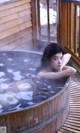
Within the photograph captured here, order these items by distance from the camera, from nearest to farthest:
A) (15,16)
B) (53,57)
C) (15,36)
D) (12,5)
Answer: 1. (53,57)
2. (12,5)
3. (15,16)
4. (15,36)

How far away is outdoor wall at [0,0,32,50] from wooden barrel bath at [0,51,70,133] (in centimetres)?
252

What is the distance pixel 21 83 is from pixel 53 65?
0.50m

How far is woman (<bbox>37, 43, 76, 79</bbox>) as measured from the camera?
3.06 m

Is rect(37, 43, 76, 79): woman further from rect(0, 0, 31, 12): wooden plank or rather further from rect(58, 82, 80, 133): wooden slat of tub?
rect(0, 0, 31, 12): wooden plank

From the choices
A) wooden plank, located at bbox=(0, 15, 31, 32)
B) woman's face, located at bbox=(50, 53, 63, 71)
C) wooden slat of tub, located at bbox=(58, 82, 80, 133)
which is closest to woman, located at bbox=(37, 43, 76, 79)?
woman's face, located at bbox=(50, 53, 63, 71)

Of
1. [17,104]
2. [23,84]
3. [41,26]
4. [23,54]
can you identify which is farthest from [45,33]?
[17,104]

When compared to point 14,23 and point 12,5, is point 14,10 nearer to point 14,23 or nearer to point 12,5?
point 12,5

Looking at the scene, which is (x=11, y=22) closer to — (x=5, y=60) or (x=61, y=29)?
(x=61, y=29)

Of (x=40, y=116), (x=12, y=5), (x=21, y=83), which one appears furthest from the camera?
(x=12, y=5)

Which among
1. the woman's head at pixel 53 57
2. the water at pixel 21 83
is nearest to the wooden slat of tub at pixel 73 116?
the water at pixel 21 83

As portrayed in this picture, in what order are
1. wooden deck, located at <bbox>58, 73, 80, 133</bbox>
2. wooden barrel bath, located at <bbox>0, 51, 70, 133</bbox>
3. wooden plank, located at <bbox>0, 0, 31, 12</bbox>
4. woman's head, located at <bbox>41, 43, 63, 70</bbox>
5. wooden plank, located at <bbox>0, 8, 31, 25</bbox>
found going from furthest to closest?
wooden plank, located at <bbox>0, 8, 31, 25</bbox> < wooden plank, located at <bbox>0, 0, 31, 12</bbox> < woman's head, located at <bbox>41, 43, 63, 70</bbox> < wooden deck, located at <bbox>58, 73, 80, 133</bbox> < wooden barrel bath, located at <bbox>0, 51, 70, 133</bbox>

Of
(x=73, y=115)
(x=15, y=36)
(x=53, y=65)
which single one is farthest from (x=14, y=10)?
(x=73, y=115)

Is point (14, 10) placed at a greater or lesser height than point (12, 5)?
lesser

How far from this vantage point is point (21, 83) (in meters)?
3.39
